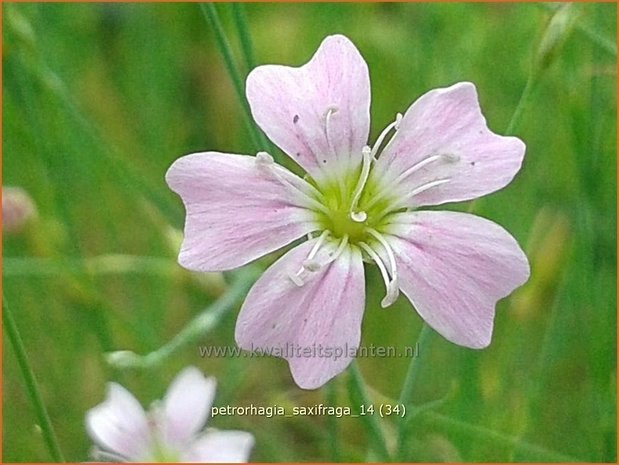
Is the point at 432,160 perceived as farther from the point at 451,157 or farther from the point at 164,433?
the point at 164,433

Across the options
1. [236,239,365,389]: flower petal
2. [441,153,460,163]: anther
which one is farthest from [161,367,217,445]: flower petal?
[441,153,460,163]: anther

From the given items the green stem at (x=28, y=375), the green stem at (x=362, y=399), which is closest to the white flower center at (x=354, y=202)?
the green stem at (x=362, y=399)

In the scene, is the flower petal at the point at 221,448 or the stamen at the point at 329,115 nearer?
the stamen at the point at 329,115

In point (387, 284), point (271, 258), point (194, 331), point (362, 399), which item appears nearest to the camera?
point (387, 284)

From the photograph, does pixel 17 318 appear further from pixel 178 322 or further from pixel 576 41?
pixel 576 41

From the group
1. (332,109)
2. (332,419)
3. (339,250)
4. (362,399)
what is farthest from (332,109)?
(332,419)

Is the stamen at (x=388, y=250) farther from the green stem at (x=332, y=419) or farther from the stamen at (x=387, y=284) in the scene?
the green stem at (x=332, y=419)

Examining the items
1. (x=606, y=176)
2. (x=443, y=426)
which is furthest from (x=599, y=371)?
(x=606, y=176)
